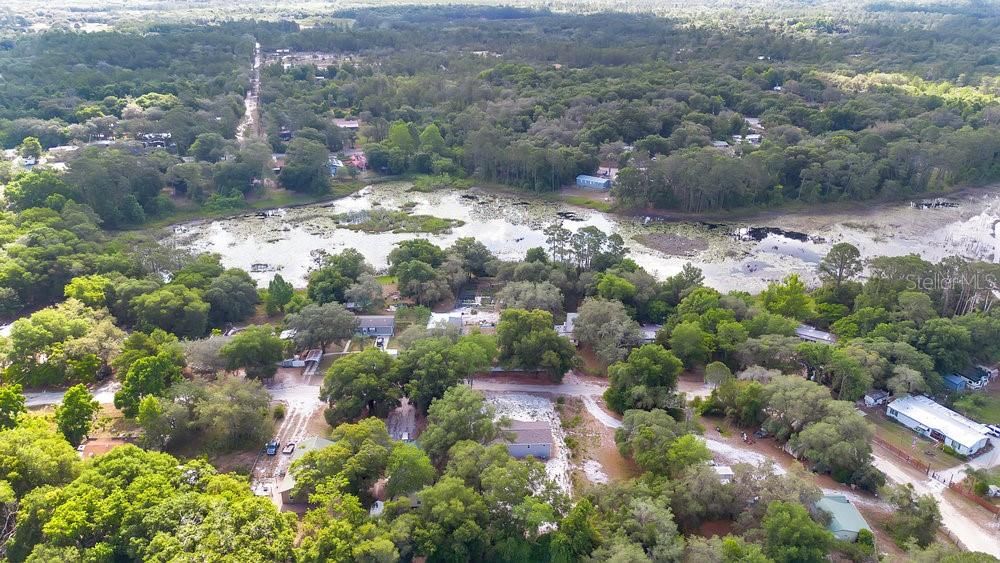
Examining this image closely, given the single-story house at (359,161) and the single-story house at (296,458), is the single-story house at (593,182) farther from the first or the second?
the single-story house at (296,458)

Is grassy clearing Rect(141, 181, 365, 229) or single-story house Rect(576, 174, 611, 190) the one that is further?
single-story house Rect(576, 174, 611, 190)

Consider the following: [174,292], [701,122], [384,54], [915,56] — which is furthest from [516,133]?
[915,56]

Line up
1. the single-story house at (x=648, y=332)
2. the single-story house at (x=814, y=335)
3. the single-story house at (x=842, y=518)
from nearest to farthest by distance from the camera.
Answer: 1. the single-story house at (x=842, y=518)
2. the single-story house at (x=648, y=332)
3. the single-story house at (x=814, y=335)

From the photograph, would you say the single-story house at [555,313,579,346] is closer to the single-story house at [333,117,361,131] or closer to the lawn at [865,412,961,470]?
the lawn at [865,412,961,470]

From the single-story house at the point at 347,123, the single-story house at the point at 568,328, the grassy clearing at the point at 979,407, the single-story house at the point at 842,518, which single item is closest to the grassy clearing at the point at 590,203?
the single-story house at the point at 568,328

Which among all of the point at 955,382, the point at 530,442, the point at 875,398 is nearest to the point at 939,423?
the point at 875,398

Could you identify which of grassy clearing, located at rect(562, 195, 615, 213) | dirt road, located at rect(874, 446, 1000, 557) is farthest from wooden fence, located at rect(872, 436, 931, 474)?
grassy clearing, located at rect(562, 195, 615, 213)

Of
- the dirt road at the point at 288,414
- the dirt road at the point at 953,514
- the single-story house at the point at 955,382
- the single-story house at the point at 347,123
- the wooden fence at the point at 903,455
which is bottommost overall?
the dirt road at the point at 288,414
